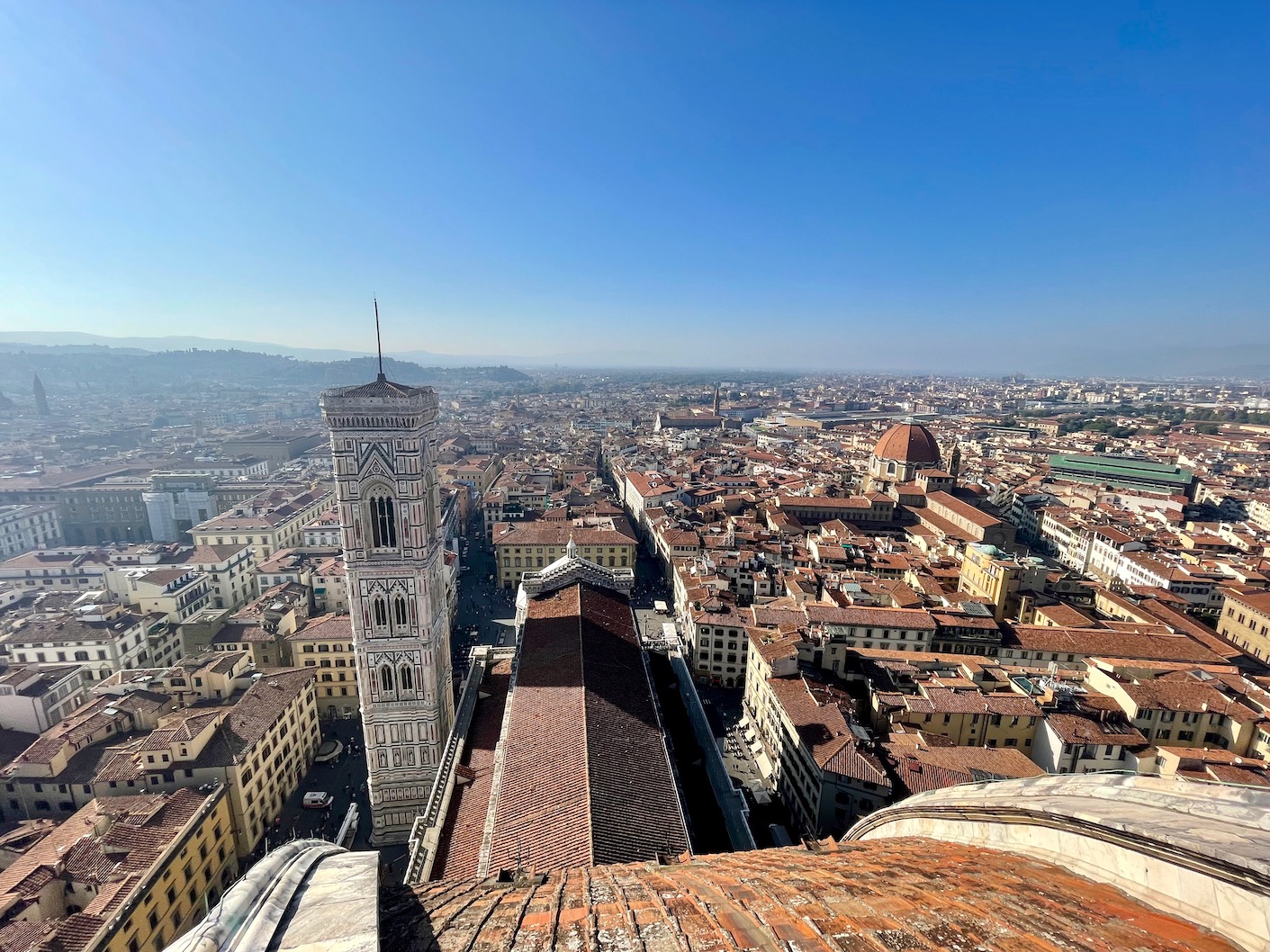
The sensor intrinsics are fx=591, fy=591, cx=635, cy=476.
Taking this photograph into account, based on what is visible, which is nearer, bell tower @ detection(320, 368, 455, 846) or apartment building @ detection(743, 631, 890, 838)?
bell tower @ detection(320, 368, 455, 846)

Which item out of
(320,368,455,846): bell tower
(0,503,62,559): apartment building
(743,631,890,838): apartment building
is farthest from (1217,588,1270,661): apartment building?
(0,503,62,559): apartment building

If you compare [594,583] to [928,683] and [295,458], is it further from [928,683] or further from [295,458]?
[295,458]

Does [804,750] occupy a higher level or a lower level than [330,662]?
higher

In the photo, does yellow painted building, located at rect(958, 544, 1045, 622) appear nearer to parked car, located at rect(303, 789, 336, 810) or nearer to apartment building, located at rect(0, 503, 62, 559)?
parked car, located at rect(303, 789, 336, 810)

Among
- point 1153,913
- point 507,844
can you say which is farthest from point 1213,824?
point 507,844

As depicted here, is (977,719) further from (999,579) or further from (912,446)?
(912,446)

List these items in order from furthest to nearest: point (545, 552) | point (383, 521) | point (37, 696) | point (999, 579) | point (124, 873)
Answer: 1. point (545, 552)
2. point (999, 579)
3. point (37, 696)
4. point (383, 521)
5. point (124, 873)

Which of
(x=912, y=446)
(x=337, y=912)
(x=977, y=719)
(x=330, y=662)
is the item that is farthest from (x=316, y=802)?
(x=912, y=446)
